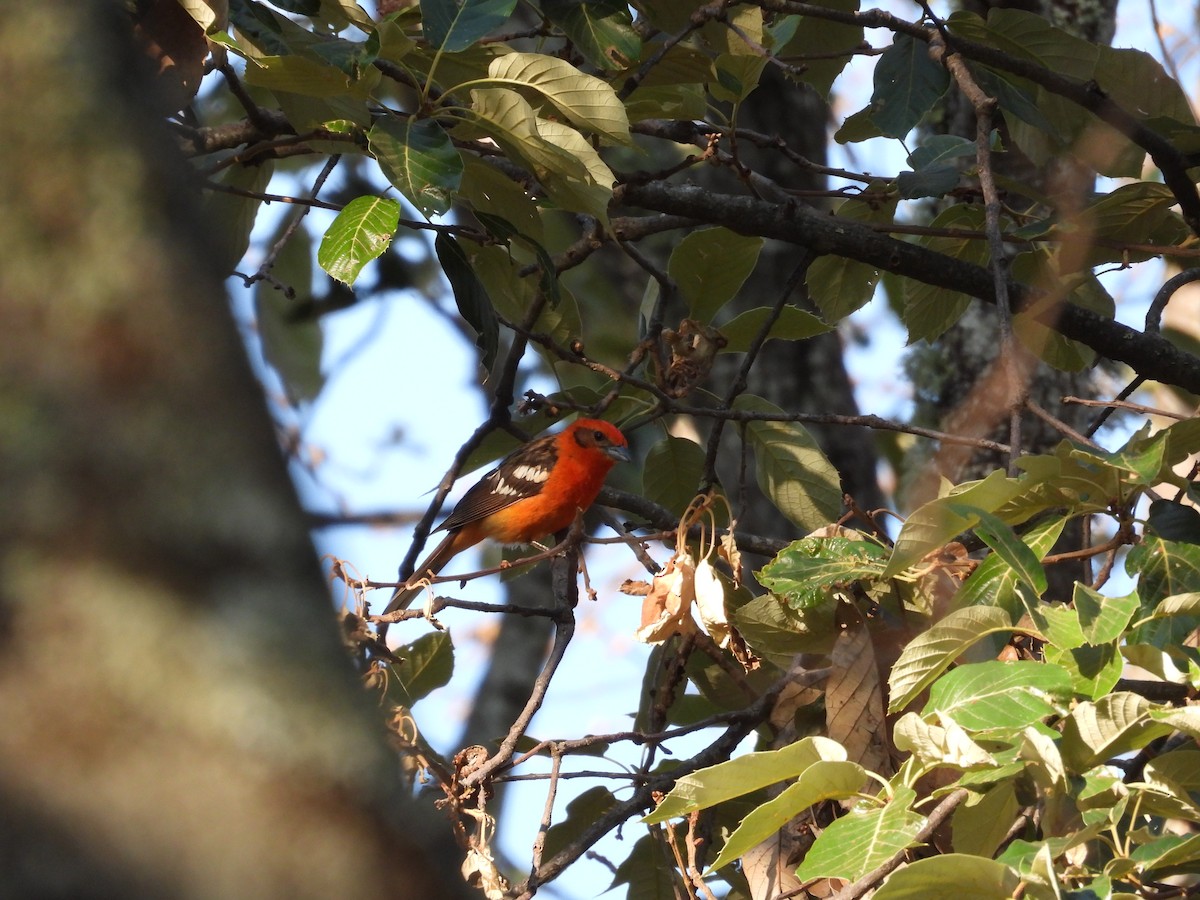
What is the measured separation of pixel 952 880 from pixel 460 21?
2.28 m

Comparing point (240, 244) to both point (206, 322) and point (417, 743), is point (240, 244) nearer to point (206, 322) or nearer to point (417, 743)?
point (417, 743)

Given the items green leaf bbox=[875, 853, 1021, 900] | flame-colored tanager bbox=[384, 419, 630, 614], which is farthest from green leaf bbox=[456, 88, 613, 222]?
flame-colored tanager bbox=[384, 419, 630, 614]

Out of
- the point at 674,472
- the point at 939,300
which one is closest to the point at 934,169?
the point at 939,300

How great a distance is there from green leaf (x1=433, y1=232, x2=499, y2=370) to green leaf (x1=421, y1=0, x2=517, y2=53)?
2.05 feet

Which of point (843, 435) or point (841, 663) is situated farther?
point (843, 435)

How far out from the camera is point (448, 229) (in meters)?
3.46

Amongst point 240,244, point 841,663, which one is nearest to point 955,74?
point 841,663

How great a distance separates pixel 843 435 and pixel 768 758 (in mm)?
5178

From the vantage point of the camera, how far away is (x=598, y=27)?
11.3 ft

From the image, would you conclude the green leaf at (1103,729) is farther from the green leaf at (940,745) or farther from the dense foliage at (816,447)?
the green leaf at (940,745)

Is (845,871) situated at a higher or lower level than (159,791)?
higher

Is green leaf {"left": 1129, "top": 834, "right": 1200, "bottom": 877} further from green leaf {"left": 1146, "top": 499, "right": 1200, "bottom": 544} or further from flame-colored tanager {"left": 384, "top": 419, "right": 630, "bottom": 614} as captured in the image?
flame-colored tanager {"left": 384, "top": 419, "right": 630, "bottom": 614}

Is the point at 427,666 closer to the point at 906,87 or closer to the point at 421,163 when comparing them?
the point at 421,163

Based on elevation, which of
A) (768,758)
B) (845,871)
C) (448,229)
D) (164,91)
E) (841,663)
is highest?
(448,229)
